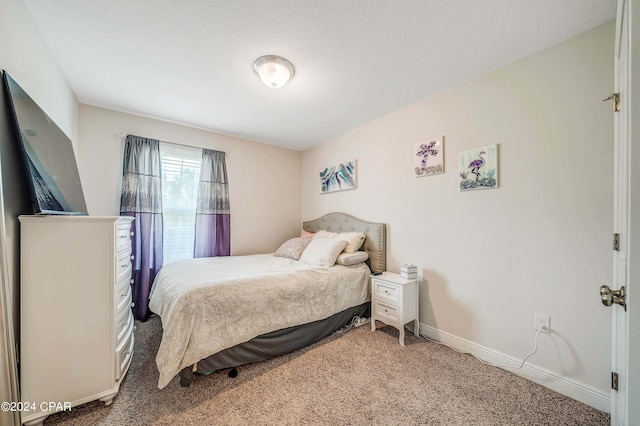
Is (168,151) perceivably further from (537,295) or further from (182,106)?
(537,295)

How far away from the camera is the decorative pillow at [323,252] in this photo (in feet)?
8.77

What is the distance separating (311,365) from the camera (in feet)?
6.34

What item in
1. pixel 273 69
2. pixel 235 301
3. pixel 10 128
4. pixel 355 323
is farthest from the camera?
pixel 355 323

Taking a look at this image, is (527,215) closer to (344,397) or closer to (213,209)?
(344,397)

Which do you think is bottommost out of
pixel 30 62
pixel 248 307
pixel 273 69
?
pixel 248 307

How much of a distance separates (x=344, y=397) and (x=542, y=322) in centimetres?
153

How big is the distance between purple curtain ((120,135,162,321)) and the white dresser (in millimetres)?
1453

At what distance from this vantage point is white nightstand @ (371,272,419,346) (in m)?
2.27

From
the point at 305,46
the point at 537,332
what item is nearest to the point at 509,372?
the point at 537,332

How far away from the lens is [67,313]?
1.38 m

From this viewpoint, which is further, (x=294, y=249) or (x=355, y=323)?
(x=294, y=249)

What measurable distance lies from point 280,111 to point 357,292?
2.24m

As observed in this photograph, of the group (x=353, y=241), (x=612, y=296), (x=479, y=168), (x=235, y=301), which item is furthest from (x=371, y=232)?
(x=612, y=296)

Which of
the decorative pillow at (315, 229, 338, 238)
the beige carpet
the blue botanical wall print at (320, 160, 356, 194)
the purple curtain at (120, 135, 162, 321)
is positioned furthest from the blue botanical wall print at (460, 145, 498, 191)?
the purple curtain at (120, 135, 162, 321)
